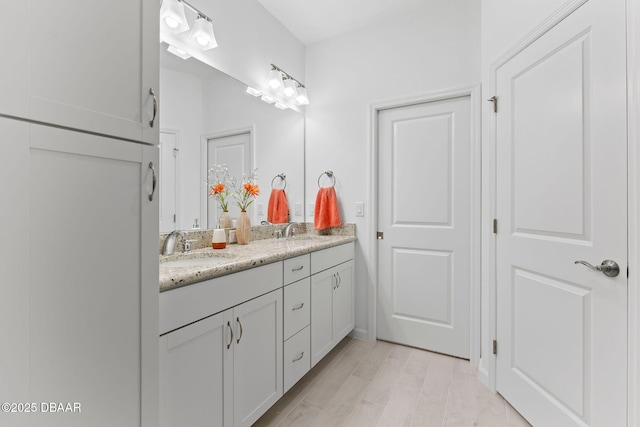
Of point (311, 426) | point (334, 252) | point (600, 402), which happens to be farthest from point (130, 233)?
point (600, 402)

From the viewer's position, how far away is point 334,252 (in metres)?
2.21

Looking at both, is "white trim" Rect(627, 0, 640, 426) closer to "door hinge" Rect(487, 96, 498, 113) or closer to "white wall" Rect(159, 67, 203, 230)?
"door hinge" Rect(487, 96, 498, 113)

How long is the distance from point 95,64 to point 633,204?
5.93 feet

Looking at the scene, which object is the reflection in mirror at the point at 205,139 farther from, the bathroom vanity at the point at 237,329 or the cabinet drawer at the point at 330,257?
the cabinet drawer at the point at 330,257

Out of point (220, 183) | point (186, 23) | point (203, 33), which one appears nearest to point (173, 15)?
point (186, 23)

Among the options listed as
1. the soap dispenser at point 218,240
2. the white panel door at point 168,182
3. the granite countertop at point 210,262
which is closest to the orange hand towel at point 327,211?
the granite countertop at point 210,262

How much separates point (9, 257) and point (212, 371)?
81 cm

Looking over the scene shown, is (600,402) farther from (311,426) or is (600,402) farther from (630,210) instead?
(311,426)

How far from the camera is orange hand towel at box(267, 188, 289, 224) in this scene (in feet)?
8.38

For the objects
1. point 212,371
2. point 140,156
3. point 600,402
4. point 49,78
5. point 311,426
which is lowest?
point 311,426

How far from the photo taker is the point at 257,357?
1.43 m

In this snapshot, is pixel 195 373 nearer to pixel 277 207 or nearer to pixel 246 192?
pixel 246 192

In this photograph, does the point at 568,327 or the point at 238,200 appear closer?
Result: the point at 568,327

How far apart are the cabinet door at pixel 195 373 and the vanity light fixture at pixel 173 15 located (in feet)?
5.22
